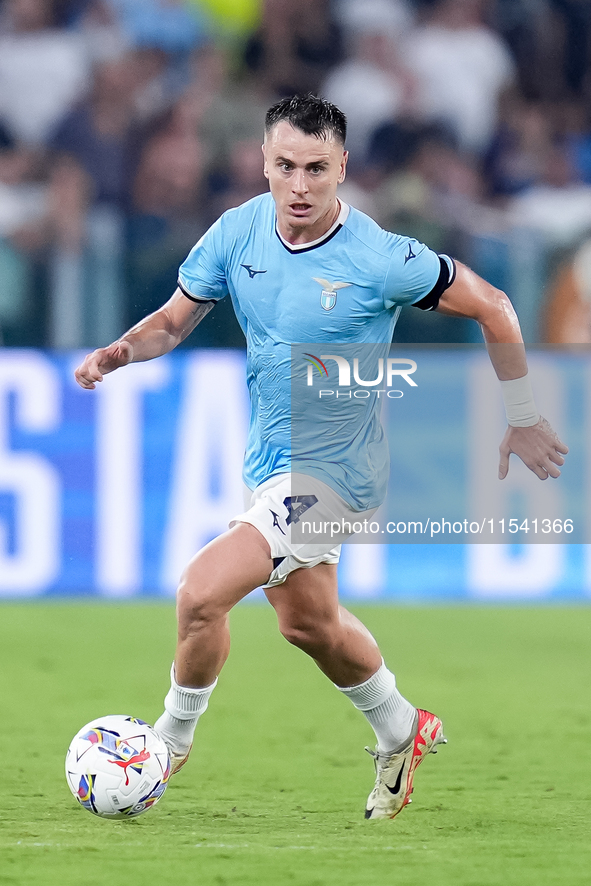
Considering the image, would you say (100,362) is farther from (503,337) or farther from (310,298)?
(503,337)

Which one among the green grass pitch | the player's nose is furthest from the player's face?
the green grass pitch

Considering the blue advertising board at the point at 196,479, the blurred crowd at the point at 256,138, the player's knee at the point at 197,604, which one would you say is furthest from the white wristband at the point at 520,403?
the blurred crowd at the point at 256,138

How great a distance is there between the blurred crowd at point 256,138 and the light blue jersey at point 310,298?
3.52 m

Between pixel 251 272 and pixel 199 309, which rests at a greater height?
pixel 251 272

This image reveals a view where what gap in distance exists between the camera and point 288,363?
156 inches

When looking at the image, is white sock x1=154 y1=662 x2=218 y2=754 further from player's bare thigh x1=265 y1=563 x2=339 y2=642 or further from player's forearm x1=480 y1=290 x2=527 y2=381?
player's forearm x1=480 y1=290 x2=527 y2=381

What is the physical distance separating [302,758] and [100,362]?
1.68 m

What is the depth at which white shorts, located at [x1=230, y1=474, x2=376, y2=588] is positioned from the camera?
3.82m

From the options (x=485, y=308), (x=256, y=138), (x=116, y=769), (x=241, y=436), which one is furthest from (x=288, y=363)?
(x=256, y=138)

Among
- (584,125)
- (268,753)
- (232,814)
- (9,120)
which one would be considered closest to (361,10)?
Answer: (584,125)

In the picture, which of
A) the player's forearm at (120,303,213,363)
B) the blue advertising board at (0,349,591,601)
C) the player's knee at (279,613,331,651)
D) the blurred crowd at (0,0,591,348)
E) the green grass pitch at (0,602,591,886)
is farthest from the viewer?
the blurred crowd at (0,0,591,348)

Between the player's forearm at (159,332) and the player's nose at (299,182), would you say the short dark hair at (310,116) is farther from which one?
the player's forearm at (159,332)

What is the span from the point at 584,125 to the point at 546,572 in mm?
3706

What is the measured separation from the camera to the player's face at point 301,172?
12.5 feet
